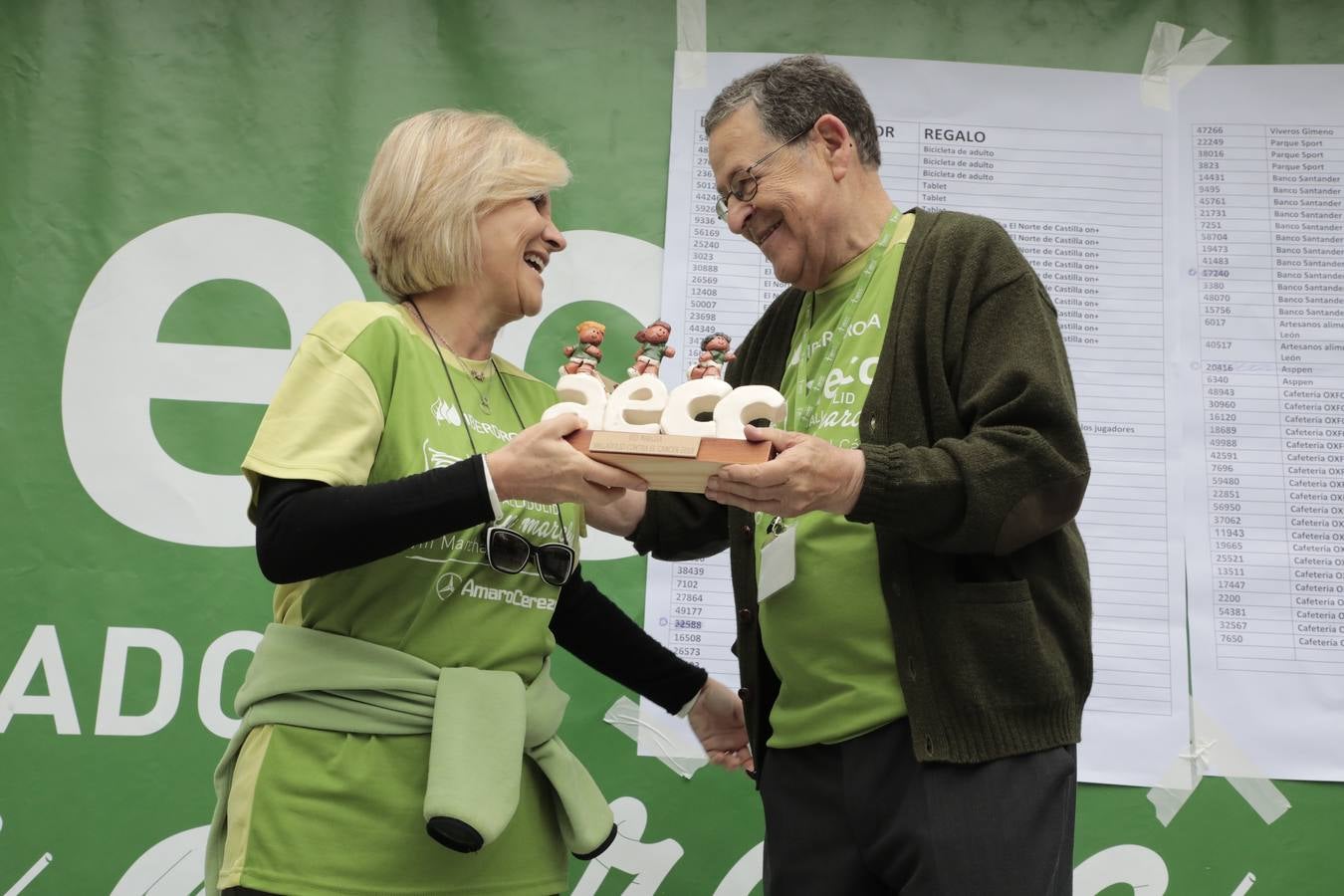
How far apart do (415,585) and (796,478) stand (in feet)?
1.53

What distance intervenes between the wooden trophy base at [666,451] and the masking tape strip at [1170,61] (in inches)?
67.0

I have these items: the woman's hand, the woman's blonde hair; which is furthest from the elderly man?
the woman's blonde hair

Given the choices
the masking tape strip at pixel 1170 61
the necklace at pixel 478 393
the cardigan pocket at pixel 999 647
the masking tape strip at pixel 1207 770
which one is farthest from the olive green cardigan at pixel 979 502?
the masking tape strip at pixel 1170 61

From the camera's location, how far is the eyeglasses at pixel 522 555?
1406 mm

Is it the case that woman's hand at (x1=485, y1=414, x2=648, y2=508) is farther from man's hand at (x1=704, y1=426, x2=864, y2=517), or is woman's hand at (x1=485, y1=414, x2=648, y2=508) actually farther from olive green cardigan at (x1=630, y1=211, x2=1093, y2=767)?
olive green cardigan at (x1=630, y1=211, x2=1093, y2=767)

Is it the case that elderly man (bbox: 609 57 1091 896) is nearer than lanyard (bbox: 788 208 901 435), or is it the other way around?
elderly man (bbox: 609 57 1091 896)

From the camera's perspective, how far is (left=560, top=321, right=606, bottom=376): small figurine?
1.50m

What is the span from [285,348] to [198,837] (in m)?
0.99

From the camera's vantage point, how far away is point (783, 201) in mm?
1684

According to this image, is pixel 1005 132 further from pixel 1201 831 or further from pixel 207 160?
pixel 207 160

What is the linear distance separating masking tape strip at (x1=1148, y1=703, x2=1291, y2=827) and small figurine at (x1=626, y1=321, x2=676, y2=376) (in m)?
1.43

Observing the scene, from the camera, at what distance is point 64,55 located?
2512 mm

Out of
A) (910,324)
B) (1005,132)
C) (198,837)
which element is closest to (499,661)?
(910,324)

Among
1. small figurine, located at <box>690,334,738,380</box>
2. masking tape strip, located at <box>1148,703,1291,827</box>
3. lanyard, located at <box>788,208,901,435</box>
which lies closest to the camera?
small figurine, located at <box>690,334,738,380</box>
